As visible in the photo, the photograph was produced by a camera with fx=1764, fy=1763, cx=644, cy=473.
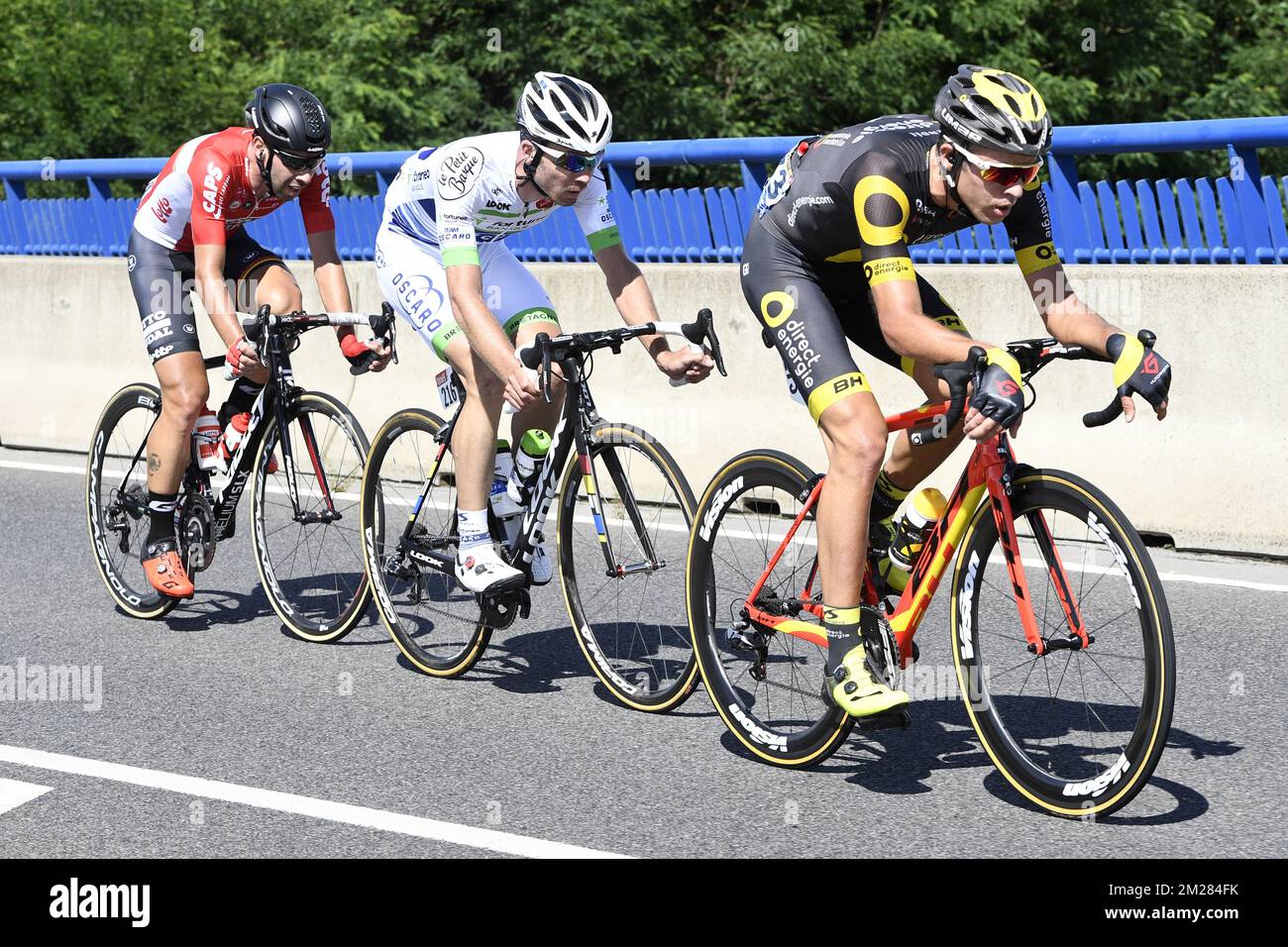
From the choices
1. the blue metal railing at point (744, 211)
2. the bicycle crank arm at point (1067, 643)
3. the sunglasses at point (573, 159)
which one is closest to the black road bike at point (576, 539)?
the sunglasses at point (573, 159)

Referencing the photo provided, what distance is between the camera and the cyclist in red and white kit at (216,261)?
22.6 feet

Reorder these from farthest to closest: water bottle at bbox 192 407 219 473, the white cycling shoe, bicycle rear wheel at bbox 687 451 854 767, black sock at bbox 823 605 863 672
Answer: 1. water bottle at bbox 192 407 219 473
2. the white cycling shoe
3. bicycle rear wheel at bbox 687 451 854 767
4. black sock at bbox 823 605 863 672

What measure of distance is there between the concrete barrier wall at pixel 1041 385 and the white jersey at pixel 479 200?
311cm

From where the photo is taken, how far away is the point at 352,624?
706cm

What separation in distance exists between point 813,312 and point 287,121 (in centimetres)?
260

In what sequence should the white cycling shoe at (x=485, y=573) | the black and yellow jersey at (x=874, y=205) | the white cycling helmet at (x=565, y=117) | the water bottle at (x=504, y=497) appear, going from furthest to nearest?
the water bottle at (x=504, y=497)
the white cycling shoe at (x=485, y=573)
the white cycling helmet at (x=565, y=117)
the black and yellow jersey at (x=874, y=205)

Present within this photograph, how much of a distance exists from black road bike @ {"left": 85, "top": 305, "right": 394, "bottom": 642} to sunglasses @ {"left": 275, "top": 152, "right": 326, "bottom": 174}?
23.1 inches

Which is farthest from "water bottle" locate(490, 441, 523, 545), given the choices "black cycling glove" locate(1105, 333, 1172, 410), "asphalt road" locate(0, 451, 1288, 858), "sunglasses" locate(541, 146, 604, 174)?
"black cycling glove" locate(1105, 333, 1172, 410)

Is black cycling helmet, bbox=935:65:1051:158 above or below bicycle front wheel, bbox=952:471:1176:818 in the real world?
above

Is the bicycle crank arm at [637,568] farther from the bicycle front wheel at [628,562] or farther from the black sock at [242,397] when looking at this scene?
the black sock at [242,397]

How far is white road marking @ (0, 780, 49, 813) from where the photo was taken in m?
5.23

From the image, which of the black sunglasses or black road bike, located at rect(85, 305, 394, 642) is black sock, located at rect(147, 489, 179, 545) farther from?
the black sunglasses

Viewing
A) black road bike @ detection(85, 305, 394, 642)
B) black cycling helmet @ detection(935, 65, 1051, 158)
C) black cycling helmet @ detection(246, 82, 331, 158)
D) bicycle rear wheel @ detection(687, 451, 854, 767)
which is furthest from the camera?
black road bike @ detection(85, 305, 394, 642)

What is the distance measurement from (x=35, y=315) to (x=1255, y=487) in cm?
819
